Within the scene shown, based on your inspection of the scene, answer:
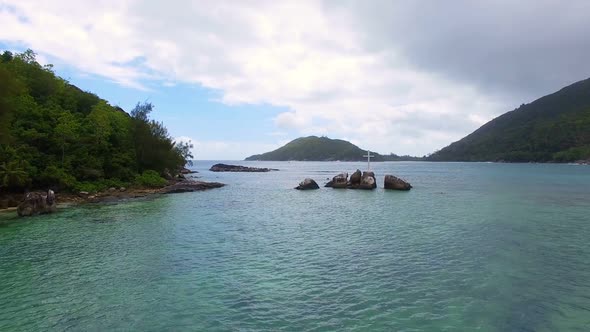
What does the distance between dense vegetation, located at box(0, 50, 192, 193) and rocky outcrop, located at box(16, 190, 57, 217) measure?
6.85 meters

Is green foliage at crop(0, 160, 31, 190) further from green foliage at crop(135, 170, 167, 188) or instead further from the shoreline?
green foliage at crop(135, 170, 167, 188)

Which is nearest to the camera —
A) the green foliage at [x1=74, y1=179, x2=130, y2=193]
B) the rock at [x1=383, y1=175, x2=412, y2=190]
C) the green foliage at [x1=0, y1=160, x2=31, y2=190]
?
the green foliage at [x1=0, y1=160, x2=31, y2=190]

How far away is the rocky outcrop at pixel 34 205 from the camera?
31.7 metres

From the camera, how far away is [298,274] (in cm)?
1553

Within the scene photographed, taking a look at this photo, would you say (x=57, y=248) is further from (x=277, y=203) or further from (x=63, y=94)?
(x=63, y=94)

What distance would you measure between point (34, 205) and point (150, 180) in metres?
27.0

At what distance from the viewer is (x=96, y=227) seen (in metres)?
26.6

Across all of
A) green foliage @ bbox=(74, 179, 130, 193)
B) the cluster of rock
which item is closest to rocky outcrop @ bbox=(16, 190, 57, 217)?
green foliage @ bbox=(74, 179, 130, 193)

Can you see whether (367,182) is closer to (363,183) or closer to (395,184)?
(363,183)

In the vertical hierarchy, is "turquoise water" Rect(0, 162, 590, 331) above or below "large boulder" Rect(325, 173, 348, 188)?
below

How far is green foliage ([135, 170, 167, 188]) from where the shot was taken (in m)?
58.2

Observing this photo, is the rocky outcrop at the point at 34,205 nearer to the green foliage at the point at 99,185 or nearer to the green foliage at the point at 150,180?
the green foliage at the point at 99,185

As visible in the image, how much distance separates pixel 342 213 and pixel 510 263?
62.7ft

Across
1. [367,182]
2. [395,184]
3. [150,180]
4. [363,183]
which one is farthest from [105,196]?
[395,184]
